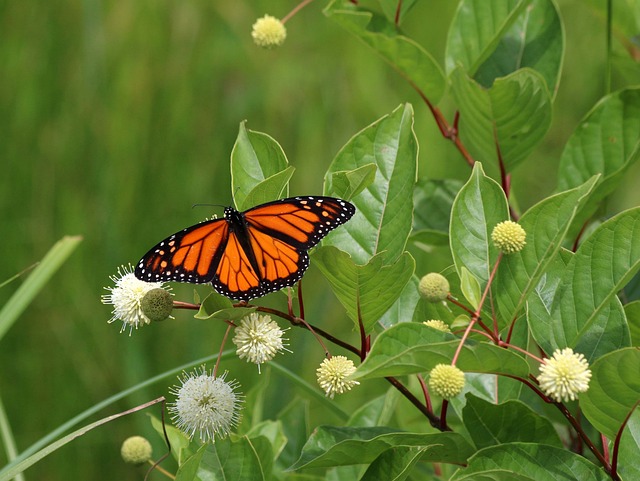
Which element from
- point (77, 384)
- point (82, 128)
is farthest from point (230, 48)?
point (77, 384)

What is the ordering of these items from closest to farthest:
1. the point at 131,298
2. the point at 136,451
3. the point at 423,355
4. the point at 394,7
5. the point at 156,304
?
the point at 423,355 < the point at 156,304 < the point at 131,298 < the point at 136,451 < the point at 394,7

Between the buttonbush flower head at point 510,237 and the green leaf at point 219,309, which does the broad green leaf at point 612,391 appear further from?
the green leaf at point 219,309

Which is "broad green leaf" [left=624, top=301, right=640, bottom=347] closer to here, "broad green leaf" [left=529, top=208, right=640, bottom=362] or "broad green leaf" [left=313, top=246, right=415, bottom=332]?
"broad green leaf" [left=529, top=208, right=640, bottom=362]

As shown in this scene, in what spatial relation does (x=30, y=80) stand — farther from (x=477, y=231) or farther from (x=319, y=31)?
(x=477, y=231)

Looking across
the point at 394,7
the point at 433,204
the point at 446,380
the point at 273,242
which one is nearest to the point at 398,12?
the point at 394,7

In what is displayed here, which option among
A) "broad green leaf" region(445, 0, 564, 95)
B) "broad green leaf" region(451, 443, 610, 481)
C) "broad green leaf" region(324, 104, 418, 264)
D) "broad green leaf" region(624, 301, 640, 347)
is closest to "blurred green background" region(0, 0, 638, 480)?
"broad green leaf" region(445, 0, 564, 95)

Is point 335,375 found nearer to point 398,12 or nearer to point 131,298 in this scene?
point 131,298

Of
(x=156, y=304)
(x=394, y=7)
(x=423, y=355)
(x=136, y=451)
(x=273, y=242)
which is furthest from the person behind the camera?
(x=394, y=7)
